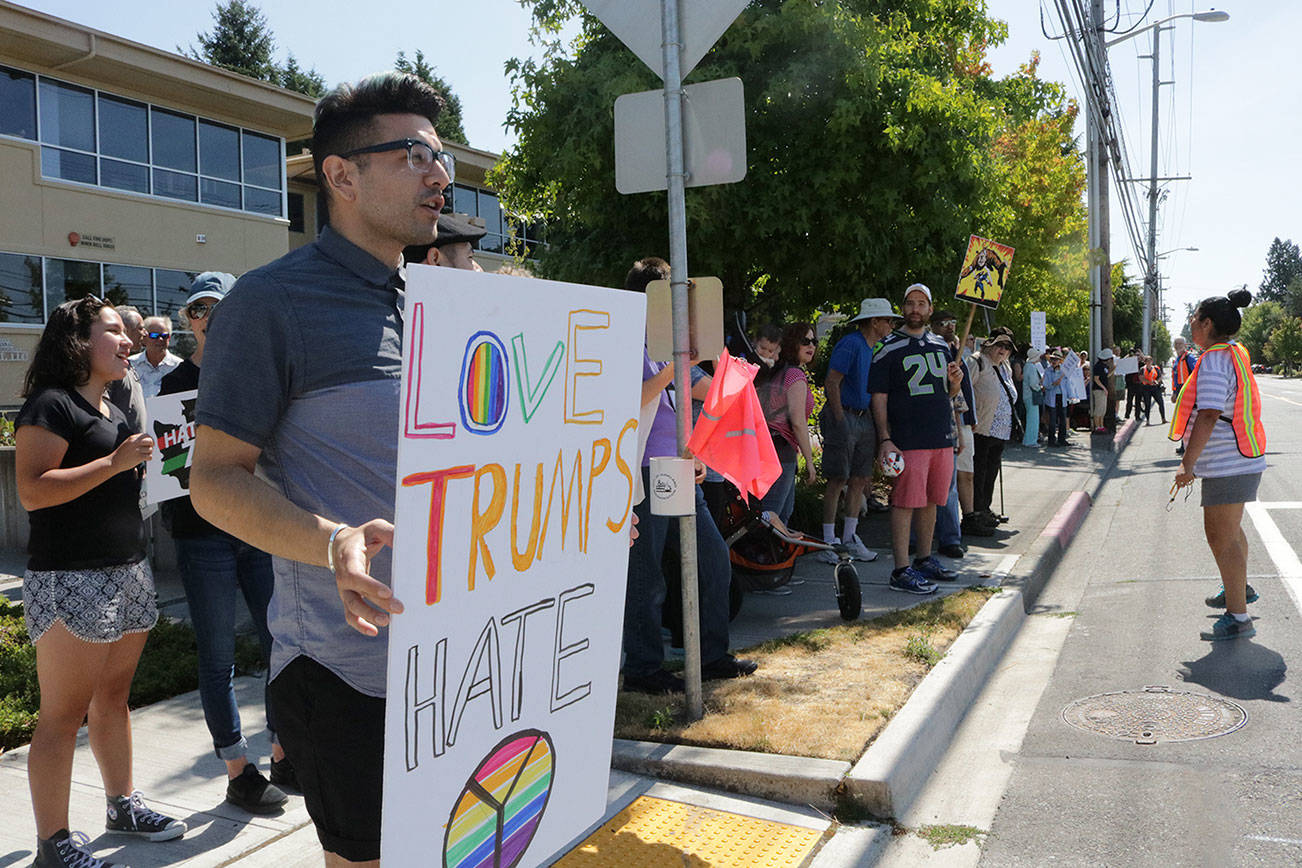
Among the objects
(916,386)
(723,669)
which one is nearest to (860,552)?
(916,386)

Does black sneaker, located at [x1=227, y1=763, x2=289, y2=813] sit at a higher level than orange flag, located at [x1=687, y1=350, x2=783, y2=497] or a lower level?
lower

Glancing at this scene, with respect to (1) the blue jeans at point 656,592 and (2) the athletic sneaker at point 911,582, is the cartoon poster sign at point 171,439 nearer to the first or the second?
(1) the blue jeans at point 656,592

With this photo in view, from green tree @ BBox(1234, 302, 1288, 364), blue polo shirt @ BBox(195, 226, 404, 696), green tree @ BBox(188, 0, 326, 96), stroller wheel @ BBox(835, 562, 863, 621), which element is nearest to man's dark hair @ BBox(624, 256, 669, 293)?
stroller wheel @ BBox(835, 562, 863, 621)

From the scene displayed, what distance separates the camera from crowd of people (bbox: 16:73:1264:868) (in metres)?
1.87

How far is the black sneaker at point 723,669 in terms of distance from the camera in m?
5.31

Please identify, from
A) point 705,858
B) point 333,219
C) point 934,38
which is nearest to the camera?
point 333,219

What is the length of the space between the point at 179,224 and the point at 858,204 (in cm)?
1793

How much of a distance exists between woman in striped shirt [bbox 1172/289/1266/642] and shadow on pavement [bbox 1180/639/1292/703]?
27 centimetres

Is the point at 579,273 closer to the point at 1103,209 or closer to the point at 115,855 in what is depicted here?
the point at 115,855

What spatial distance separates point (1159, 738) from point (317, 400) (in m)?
4.22

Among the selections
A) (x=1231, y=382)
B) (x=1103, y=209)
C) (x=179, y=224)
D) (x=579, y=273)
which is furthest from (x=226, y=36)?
(x=1231, y=382)

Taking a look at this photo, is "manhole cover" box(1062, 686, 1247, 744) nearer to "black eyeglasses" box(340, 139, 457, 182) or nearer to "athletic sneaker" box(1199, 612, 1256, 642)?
"athletic sneaker" box(1199, 612, 1256, 642)

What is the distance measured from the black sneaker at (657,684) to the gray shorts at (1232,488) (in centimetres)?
344

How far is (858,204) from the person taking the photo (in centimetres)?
1047
